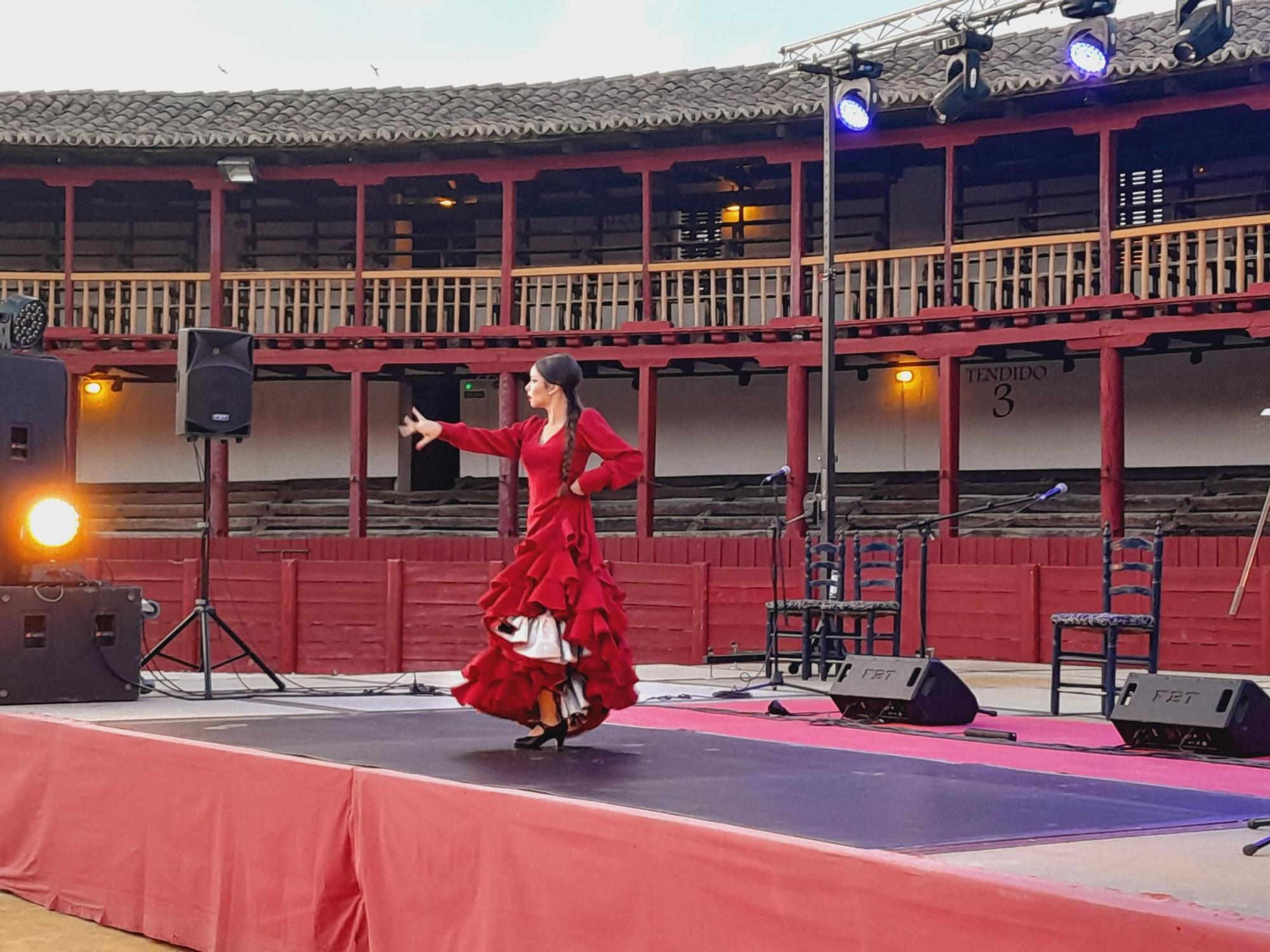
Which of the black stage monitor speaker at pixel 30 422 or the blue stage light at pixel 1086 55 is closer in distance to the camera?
the black stage monitor speaker at pixel 30 422

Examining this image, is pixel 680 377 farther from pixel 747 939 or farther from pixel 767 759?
pixel 747 939

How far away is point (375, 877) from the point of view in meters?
4.61

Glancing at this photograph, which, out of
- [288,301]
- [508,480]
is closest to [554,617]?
[508,480]

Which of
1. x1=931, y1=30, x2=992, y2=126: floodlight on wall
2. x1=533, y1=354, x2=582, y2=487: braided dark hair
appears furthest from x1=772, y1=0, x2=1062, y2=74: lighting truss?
x1=533, y1=354, x2=582, y2=487: braided dark hair

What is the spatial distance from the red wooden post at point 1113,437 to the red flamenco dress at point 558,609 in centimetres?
1204

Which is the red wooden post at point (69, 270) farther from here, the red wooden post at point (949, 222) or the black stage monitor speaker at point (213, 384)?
the black stage monitor speaker at point (213, 384)

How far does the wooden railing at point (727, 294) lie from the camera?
63.0 ft

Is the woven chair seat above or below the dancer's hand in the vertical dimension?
below

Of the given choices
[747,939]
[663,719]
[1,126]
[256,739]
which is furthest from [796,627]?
[1,126]

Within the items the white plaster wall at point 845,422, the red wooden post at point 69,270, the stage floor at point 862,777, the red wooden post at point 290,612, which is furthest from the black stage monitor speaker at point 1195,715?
the red wooden post at point 69,270

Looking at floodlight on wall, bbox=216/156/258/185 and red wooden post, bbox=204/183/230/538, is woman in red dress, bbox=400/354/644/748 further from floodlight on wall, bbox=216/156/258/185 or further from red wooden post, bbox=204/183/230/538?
floodlight on wall, bbox=216/156/258/185

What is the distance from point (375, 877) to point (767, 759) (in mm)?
1530

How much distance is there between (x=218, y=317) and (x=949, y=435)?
890 centimetres

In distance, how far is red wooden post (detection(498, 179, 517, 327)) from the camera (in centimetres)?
2009
